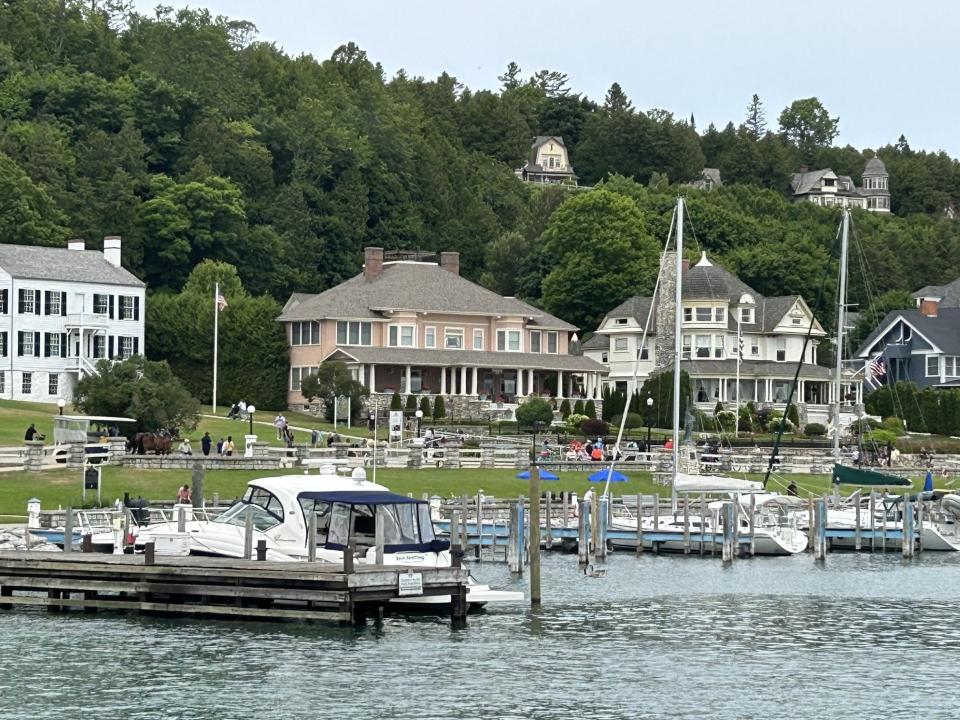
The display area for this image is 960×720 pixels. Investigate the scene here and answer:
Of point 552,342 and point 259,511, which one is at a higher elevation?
point 552,342

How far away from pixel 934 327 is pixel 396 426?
57348 millimetres

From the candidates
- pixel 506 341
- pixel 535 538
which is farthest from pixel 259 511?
pixel 506 341

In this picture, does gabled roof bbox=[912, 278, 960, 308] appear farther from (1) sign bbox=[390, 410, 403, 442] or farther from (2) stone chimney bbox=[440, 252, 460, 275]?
(1) sign bbox=[390, 410, 403, 442]

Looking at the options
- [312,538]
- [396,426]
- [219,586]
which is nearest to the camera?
[219,586]

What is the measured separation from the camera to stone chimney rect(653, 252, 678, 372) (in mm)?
127000

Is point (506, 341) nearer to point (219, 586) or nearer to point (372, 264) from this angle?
point (372, 264)

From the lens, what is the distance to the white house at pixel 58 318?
10806 cm

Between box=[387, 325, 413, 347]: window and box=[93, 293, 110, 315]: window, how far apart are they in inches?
651

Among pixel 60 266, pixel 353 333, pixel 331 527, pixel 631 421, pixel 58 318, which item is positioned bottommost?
pixel 331 527

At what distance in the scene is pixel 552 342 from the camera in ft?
404

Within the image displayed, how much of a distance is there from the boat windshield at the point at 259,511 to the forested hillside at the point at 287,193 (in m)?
68.6

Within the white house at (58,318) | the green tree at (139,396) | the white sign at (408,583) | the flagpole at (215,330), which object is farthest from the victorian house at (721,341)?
the white sign at (408,583)

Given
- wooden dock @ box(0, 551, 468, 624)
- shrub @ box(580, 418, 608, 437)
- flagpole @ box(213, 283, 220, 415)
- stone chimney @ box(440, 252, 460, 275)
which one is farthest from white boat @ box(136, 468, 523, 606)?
stone chimney @ box(440, 252, 460, 275)

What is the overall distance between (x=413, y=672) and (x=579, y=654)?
4877 millimetres
